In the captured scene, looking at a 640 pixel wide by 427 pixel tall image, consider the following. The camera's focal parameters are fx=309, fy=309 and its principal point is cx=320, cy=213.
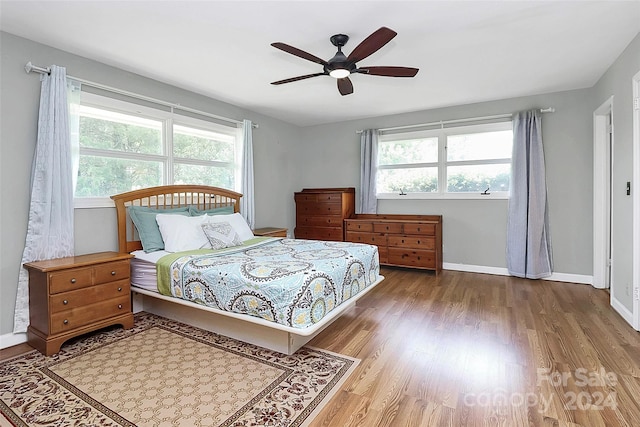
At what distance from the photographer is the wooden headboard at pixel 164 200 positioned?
3.29 metres

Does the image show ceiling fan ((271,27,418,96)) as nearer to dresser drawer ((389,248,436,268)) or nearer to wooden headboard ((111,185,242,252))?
wooden headboard ((111,185,242,252))

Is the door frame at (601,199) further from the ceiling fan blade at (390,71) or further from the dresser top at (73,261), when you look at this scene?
the dresser top at (73,261)

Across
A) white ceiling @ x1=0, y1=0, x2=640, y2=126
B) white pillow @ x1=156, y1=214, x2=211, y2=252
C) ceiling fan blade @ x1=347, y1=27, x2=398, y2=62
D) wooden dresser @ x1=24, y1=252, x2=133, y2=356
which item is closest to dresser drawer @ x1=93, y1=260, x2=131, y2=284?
wooden dresser @ x1=24, y1=252, x2=133, y2=356

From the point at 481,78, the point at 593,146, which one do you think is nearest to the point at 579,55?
the point at 481,78

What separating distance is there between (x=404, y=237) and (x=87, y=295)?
4042 millimetres

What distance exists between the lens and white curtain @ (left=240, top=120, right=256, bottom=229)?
4.75 metres

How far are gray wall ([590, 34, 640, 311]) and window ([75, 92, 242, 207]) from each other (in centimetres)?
463

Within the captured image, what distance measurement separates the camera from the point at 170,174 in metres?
3.86

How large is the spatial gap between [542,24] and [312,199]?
403cm

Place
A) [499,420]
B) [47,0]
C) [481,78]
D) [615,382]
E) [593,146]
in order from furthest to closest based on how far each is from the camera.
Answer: [593,146] → [481,78] → [47,0] → [615,382] → [499,420]

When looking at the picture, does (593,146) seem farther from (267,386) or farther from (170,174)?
(170,174)

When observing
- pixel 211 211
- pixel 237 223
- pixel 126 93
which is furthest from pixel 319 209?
pixel 126 93

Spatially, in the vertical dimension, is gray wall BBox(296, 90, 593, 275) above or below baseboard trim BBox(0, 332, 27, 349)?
above

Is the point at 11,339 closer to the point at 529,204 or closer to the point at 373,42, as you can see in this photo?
the point at 373,42
